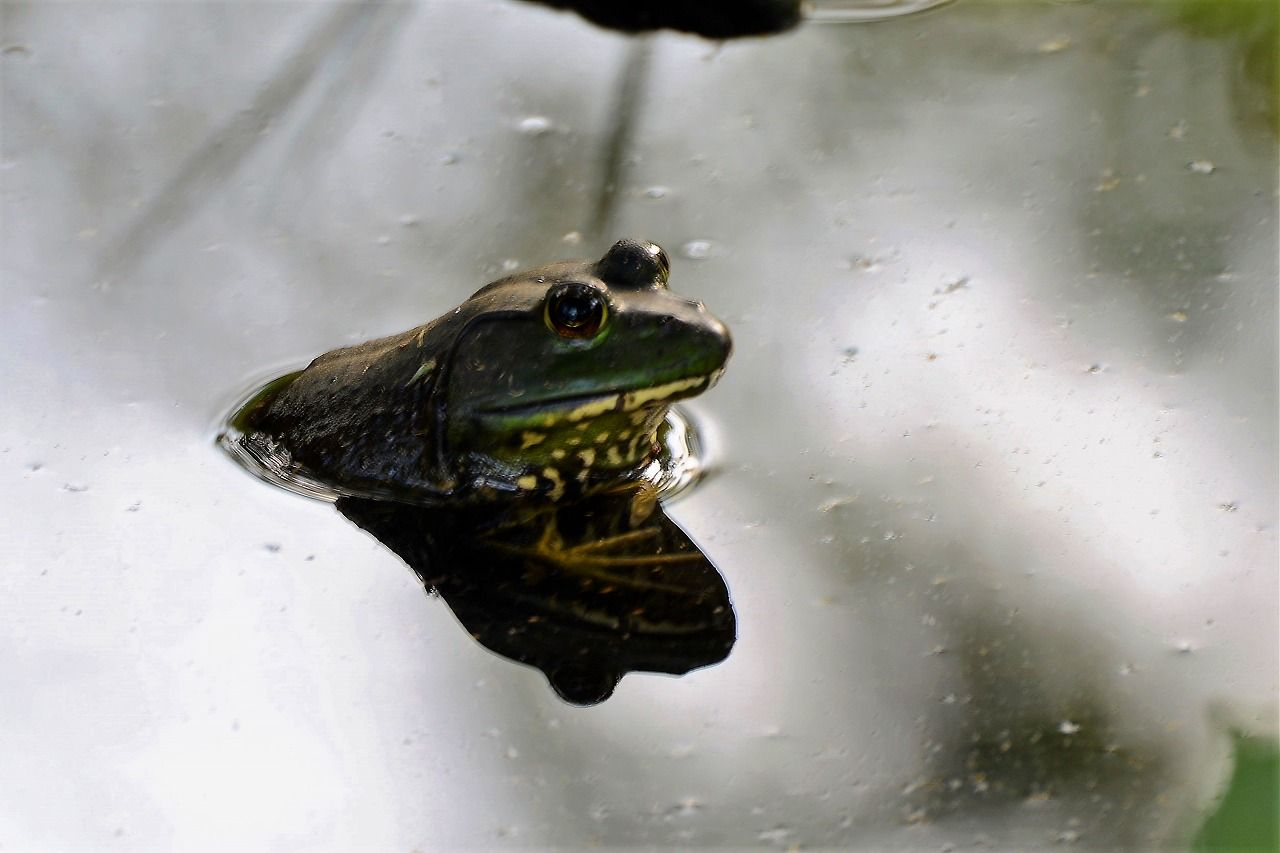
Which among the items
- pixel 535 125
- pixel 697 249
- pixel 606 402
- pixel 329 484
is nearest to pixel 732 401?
pixel 606 402

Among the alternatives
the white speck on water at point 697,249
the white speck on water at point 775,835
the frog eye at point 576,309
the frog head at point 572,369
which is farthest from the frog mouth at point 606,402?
the white speck on water at point 697,249

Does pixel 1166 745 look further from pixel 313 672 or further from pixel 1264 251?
pixel 1264 251

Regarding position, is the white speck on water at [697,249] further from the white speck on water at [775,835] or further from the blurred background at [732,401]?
the white speck on water at [775,835]

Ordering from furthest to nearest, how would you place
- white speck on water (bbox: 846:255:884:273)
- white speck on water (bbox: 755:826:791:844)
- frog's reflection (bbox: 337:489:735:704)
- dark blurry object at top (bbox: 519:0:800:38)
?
1. dark blurry object at top (bbox: 519:0:800:38)
2. white speck on water (bbox: 846:255:884:273)
3. frog's reflection (bbox: 337:489:735:704)
4. white speck on water (bbox: 755:826:791:844)

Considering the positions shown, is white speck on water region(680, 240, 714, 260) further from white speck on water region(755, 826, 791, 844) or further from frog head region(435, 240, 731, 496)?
white speck on water region(755, 826, 791, 844)

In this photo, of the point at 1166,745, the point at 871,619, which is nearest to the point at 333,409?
the point at 871,619

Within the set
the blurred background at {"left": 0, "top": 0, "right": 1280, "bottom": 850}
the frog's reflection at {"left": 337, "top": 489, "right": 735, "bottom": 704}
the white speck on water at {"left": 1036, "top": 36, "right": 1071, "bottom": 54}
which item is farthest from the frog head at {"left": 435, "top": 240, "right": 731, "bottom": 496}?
the white speck on water at {"left": 1036, "top": 36, "right": 1071, "bottom": 54}
